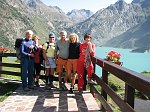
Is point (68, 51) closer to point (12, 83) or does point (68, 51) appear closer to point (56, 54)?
point (56, 54)

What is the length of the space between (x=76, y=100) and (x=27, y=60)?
2.51m

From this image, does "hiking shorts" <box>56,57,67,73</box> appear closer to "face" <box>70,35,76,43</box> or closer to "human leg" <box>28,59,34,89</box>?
"face" <box>70,35,76,43</box>

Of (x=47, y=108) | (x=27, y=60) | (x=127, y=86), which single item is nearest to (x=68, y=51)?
(x=27, y=60)

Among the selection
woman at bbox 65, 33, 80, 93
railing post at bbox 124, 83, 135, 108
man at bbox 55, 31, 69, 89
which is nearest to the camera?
railing post at bbox 124, 83, 135, 108

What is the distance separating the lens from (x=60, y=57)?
9.79 m

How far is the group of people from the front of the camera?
30.8 feet

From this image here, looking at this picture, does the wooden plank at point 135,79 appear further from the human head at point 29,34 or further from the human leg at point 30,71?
the human leg at point 30,71

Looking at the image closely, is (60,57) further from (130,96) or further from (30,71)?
(130,96)

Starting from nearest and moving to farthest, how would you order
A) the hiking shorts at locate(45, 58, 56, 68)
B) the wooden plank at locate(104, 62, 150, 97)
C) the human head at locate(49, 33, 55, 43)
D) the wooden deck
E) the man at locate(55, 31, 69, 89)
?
1. the wooden plank at locate(104, 62, 150, 97)
2. the wooden deck
3. the man at locate(55, 31, 69, 89)
4. the human head at locate(49, 33, 55, 43)
5. the hiking shorts at locate(45, 58, 56, 68)

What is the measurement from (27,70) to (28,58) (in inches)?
18.4

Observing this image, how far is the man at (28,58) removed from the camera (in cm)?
999

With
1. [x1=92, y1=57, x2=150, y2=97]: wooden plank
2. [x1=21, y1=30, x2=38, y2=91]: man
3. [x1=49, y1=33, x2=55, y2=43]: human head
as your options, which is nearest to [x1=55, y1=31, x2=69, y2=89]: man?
[x1=49, y1=33, x2=55, y2=43]: human head

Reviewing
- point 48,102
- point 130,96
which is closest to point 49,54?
point 48,102

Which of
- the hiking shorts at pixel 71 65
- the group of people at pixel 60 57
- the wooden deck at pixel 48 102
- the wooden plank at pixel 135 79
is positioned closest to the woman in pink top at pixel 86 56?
the group of people at pixel 60 57
